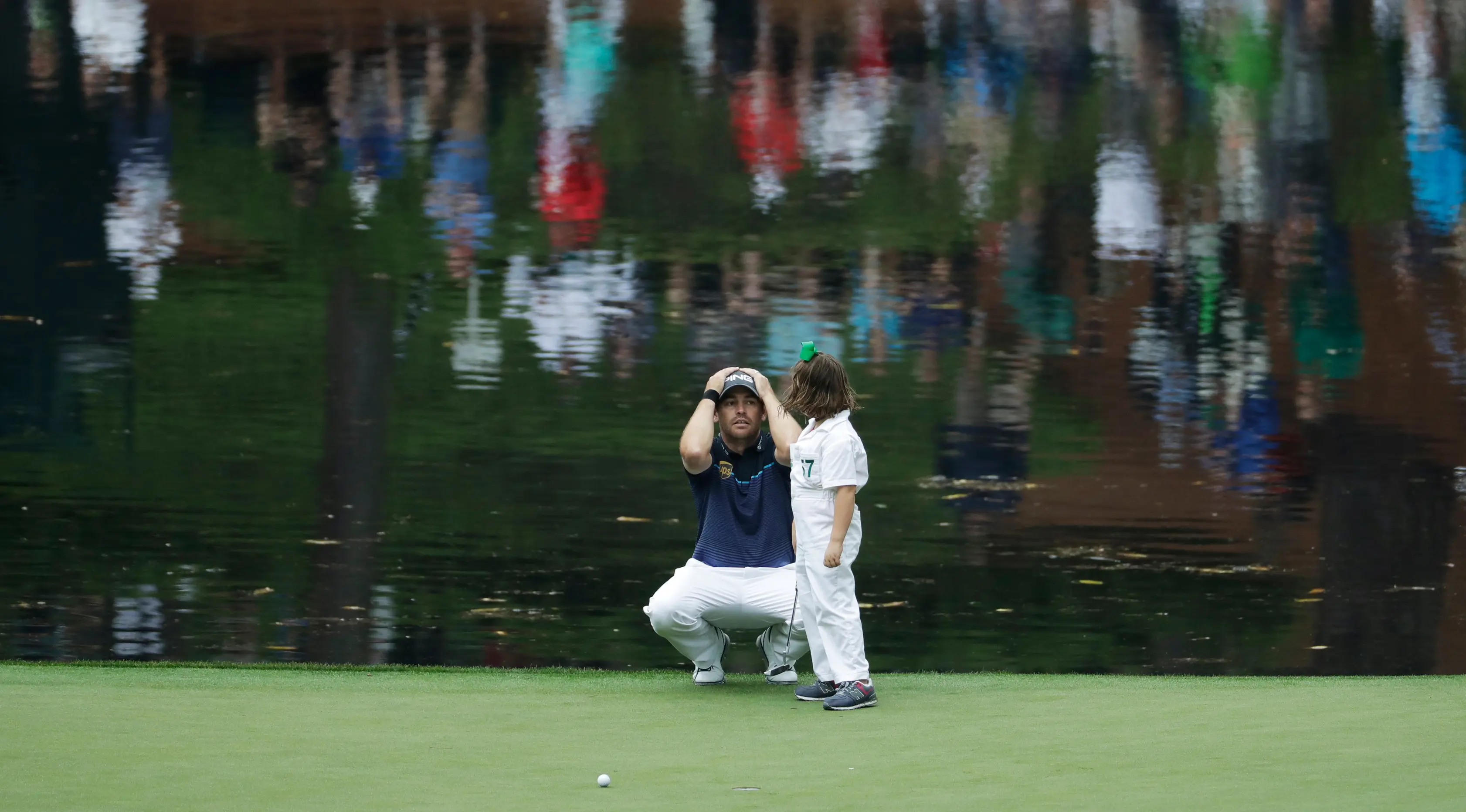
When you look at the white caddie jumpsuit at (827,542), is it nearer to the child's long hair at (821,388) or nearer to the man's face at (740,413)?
the child's long hair at (821,388)

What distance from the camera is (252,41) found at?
565 centimetres

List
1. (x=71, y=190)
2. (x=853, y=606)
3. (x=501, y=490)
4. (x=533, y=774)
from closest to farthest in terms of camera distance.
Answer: (x=533, y=774)
(x=853, y=606)
(x=501, y=490)
(x=71, y=190)

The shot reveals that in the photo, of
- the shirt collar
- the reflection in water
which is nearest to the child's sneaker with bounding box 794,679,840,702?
the shirt collar

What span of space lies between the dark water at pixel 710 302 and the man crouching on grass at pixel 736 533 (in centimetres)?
129

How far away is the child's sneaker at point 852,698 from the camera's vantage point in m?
3.26

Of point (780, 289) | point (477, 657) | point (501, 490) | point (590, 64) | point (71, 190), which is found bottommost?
point (477, 657)

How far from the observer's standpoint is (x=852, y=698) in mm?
3273

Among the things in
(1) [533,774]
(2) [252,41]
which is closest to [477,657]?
(1) [533,774]

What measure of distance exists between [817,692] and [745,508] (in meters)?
0.51

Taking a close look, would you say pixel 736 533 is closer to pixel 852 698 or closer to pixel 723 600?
pixel 723 600

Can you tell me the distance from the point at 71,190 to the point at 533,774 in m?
4.06

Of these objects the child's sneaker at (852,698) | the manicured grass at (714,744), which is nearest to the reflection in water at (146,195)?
the manicured grass at (714,744)

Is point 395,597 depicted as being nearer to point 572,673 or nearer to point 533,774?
point 572,673

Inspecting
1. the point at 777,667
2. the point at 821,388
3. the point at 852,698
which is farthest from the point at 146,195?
the point at 852,698
